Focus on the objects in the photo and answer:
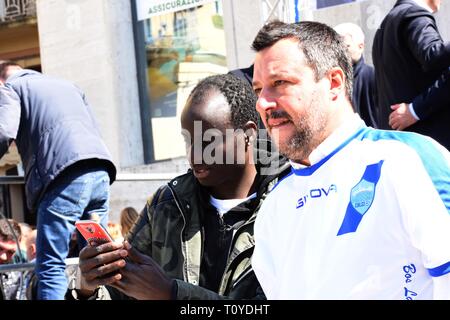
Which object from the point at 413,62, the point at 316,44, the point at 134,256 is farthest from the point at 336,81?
the point at 413,62

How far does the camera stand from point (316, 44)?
2.47 meters

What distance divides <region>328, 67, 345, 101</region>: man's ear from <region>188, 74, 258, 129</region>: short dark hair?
948 mm

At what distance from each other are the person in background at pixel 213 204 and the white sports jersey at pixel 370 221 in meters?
0.69

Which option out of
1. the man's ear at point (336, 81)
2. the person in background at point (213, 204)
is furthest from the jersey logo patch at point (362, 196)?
the person in background at point (213, 204)

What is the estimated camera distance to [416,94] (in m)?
4.58

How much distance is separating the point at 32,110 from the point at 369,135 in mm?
3537

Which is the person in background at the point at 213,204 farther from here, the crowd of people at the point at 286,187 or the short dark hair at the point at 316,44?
the short dark hair at the point at 316,44

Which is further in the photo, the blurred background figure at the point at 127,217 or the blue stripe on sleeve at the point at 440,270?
the blurred background figure at the point at 127,217

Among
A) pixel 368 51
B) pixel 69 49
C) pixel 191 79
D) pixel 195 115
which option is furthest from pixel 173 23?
pixel 195 115

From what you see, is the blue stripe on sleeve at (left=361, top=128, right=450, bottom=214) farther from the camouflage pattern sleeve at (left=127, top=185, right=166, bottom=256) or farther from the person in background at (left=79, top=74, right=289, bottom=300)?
the camouflage pattern sleeve at (left=127, top=185, right=166, bottom=256)

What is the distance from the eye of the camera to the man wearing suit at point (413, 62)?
4395 millimetres

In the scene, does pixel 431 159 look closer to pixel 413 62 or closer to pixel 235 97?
pixel 235 97

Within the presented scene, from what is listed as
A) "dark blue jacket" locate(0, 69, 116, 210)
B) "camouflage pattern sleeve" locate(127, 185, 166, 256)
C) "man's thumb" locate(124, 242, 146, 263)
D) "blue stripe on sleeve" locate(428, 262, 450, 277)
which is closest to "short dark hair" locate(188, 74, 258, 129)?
"camouflage pattern sleeve" locate(127, 185, 166, 256)

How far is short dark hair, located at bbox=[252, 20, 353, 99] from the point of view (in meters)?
2.46
